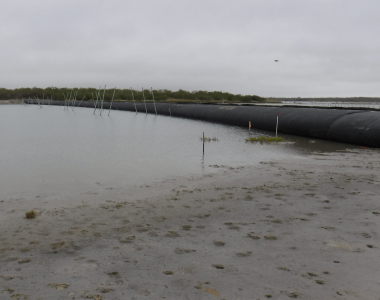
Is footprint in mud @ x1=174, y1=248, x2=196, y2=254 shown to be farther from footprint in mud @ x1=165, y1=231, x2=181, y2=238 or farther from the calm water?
the calm water

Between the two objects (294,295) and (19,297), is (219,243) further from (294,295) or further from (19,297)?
(19,297)

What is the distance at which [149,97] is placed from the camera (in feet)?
418

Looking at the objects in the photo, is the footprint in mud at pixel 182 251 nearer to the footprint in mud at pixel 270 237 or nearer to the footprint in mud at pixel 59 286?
the footprint in mud at pixel 270 237

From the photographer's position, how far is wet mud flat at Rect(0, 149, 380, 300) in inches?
157

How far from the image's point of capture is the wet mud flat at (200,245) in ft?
13.1

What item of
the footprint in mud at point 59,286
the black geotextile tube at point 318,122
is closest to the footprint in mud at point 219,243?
the footprint in mud at point 59,286

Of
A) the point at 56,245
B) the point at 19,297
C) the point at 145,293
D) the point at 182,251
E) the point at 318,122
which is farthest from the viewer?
the point at 318,122

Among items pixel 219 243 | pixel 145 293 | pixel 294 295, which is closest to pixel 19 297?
pixel 145 293

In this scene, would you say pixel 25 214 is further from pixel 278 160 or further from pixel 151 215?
pixel 278 160

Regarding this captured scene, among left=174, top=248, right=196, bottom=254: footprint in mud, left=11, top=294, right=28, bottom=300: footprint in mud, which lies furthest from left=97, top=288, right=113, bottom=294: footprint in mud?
left=174, top=248, right=196, bottom=254: footprint in mud

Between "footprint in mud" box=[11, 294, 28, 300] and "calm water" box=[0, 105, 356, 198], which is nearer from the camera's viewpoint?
"footprint in mud" box=[11, 294, 28, 300]

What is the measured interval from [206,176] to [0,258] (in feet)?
21.7

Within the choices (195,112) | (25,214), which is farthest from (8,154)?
(195,112)

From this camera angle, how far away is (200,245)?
527 cm
